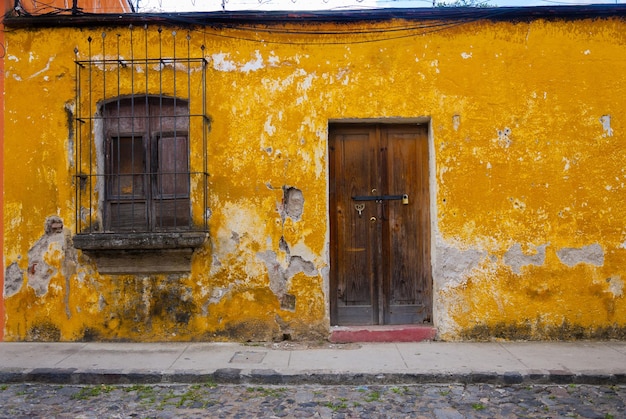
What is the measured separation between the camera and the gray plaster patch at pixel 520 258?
5.98m

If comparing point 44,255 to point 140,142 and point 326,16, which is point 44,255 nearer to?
point 140,142

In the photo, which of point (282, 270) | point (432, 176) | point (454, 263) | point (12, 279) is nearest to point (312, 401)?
point (282, 270)

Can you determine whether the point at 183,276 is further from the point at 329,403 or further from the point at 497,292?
the point at 497,292

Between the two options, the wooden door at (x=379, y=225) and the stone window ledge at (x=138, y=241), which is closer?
the stone window ledge at (x=138, y=241)

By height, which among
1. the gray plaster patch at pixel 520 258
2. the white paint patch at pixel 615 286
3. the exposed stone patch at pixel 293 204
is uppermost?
the exposed stone patch at pixel 293 204

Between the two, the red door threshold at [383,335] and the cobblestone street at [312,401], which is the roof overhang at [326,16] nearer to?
the red door threshold at [383,335]

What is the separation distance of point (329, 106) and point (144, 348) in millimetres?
3098

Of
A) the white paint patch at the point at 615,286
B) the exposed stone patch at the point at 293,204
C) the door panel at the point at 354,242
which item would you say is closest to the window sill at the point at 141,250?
the exposed stone patch at the point at 293,204

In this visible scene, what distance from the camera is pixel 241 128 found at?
19.9 ft

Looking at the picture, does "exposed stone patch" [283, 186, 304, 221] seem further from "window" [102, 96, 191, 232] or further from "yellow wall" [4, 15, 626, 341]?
"window" [102, 96, 191, 232]

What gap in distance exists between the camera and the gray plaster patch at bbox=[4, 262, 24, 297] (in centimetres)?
605

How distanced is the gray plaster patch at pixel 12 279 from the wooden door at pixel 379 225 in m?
3.28

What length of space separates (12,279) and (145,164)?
1.82 metres

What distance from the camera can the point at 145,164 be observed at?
6.25m
